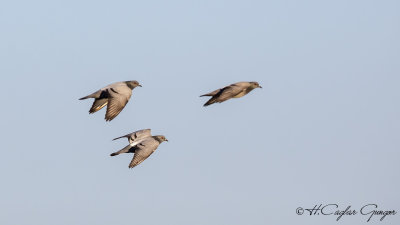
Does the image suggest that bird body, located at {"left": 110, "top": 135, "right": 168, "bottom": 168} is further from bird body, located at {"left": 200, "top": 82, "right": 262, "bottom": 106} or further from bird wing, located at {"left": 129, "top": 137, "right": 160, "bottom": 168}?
bird body, located at {"left": 200, "top": 82, "right": 262, "bottom": 106}

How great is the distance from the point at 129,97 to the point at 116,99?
0.70 metres

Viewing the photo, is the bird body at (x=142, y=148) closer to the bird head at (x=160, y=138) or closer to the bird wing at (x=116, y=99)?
the bird head at (x=160, y=138)

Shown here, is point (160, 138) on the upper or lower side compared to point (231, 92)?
lower

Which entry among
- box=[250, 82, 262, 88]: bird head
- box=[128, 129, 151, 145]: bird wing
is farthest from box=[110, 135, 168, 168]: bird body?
box=[250, 82, 262, 88]: bird head

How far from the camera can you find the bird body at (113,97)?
45188mm

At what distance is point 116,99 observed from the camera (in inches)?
1812

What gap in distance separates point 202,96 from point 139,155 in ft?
12.4

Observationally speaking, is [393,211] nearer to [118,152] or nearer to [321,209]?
[321,209]

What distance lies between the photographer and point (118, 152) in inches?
1934

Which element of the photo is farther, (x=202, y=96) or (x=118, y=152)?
(x=118, y=152)

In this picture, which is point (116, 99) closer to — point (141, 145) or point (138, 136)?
point (141, 145)

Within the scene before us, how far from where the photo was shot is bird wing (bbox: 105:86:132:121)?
45.0 m

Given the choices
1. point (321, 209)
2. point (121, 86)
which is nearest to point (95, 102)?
point (121, 86)

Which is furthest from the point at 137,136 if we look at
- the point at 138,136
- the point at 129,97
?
the point at 129,97
